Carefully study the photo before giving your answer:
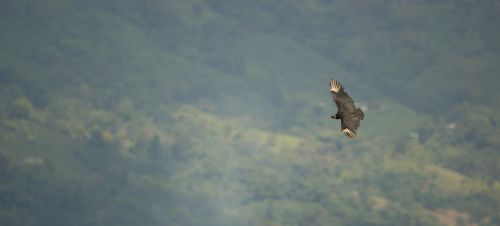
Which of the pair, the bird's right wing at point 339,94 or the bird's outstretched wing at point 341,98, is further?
the bird's right wing at point 339,94

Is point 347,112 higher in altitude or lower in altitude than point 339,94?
lower

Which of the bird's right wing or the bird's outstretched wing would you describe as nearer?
the bird's outstretched wing

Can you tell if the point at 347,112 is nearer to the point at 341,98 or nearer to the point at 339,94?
the point at 341,98

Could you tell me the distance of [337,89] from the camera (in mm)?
42469

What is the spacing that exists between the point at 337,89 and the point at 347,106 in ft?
3.52

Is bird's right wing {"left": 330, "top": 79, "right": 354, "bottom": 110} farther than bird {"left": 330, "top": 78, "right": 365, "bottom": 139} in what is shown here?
Yes

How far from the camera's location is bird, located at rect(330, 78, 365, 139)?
1642 inches

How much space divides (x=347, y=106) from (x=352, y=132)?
1200 mm

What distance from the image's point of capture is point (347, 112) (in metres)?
42.2

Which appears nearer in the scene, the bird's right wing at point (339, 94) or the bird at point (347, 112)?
the bird at point (347, 112)

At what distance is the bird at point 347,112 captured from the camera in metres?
41.7

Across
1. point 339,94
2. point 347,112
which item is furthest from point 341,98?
point 347,112

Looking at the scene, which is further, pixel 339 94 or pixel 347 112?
pixel 339 94

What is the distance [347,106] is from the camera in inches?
1647
